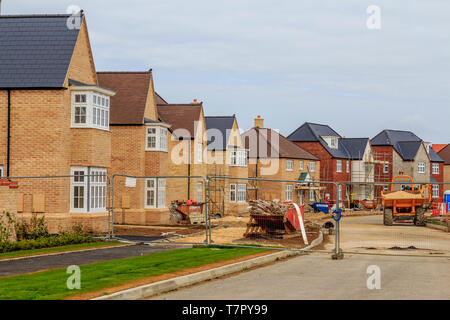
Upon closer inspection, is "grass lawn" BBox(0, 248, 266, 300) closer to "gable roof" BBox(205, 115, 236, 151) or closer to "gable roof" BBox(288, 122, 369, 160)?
"gable roof" BBox(205, 115, 236, 151)

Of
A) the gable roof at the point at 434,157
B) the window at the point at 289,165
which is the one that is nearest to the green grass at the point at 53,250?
the window at the point at 289,165

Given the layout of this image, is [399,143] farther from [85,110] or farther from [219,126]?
[85,110]

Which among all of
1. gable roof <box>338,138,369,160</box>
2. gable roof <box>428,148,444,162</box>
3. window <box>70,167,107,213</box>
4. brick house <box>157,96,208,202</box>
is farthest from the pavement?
gable roof <box>428,148,444,162</box>

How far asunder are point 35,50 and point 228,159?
91.0ft

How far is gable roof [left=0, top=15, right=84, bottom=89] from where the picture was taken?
2445 centimetres

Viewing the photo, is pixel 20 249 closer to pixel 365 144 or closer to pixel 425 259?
pixel 425 259

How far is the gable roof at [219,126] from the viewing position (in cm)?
5183

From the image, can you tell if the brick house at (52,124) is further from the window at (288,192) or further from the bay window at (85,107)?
the window at (288,192)

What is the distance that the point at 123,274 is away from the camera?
12.9m

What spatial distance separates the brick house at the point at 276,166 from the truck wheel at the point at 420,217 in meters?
21.4

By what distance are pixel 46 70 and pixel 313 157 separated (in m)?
47.0

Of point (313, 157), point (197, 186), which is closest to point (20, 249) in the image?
point (197, 186)

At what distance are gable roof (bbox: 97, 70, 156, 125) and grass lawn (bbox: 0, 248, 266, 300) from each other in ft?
54.5

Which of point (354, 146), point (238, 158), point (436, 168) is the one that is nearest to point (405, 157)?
point (436, 168)
